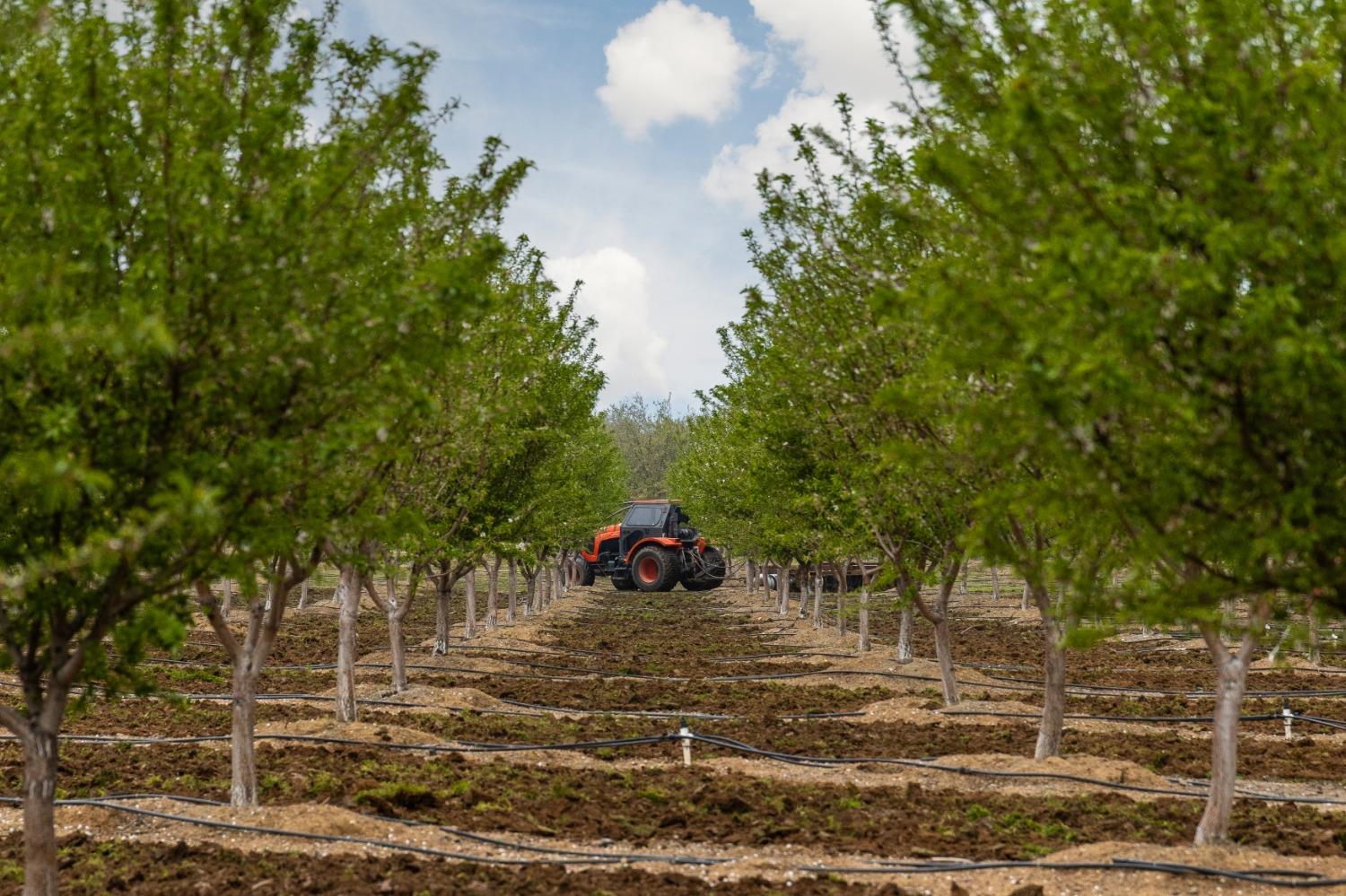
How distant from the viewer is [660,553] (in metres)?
36.1

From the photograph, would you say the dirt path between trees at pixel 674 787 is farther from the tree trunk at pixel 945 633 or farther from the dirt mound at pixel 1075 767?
the tree trunk at pixel 945 633

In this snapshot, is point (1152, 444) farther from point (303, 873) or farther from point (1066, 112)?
point (303, 873)

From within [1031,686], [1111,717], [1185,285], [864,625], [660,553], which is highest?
[1185,285]

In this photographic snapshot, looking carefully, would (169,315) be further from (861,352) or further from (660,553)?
(660,553)

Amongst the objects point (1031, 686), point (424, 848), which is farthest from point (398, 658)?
point (1031, 686)

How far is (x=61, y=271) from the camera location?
4.25 meters

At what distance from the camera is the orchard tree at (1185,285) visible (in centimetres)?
403

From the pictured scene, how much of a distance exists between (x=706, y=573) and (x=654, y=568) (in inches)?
72.0

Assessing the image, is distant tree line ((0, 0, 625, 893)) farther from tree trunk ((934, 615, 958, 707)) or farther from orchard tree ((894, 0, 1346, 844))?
tree trunk ((934, 615, 958, 707))

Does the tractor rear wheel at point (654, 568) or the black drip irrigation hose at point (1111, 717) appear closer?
the black drip irrigation hose at point (1111, 717)

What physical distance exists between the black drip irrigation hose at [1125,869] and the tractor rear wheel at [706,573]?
29048 millimetres

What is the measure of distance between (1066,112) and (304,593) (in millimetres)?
28517

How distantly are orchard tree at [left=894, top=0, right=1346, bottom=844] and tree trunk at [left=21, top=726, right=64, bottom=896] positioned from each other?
5079 mm

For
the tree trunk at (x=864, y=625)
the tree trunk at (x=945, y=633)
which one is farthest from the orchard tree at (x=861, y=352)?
the tree trunk at (x=864, y=625)
